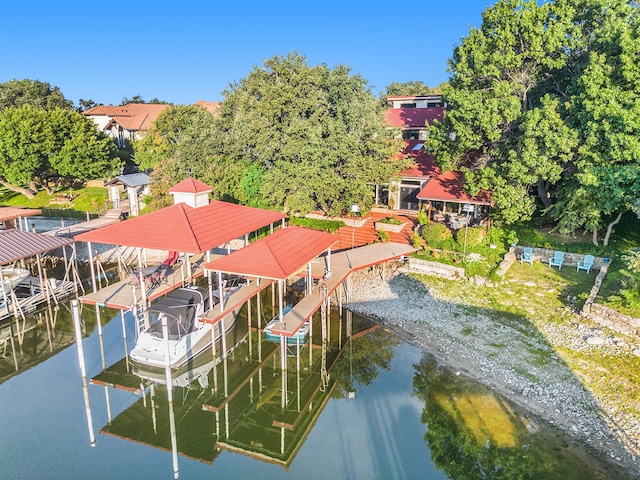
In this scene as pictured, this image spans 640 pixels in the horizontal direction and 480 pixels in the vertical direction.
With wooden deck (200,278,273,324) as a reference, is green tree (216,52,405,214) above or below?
above

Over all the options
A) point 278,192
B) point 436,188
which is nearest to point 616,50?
point 436,188

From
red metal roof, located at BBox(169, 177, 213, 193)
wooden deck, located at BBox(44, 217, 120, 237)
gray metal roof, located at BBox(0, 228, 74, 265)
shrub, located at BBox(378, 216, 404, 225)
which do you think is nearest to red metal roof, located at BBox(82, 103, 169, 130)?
wooden deck, located at BBox(44, 217, 120, 237)

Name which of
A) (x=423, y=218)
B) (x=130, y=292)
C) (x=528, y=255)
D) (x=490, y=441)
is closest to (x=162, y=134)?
(x=423, y=218)

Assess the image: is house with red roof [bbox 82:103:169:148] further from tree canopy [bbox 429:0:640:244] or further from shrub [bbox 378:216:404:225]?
tree canopy [bbox 429:0:640:244]

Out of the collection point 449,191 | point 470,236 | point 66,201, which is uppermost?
point 449,191

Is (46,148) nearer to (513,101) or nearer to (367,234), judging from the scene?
(367,234)

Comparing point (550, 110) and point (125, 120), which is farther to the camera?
point (125, 120)
